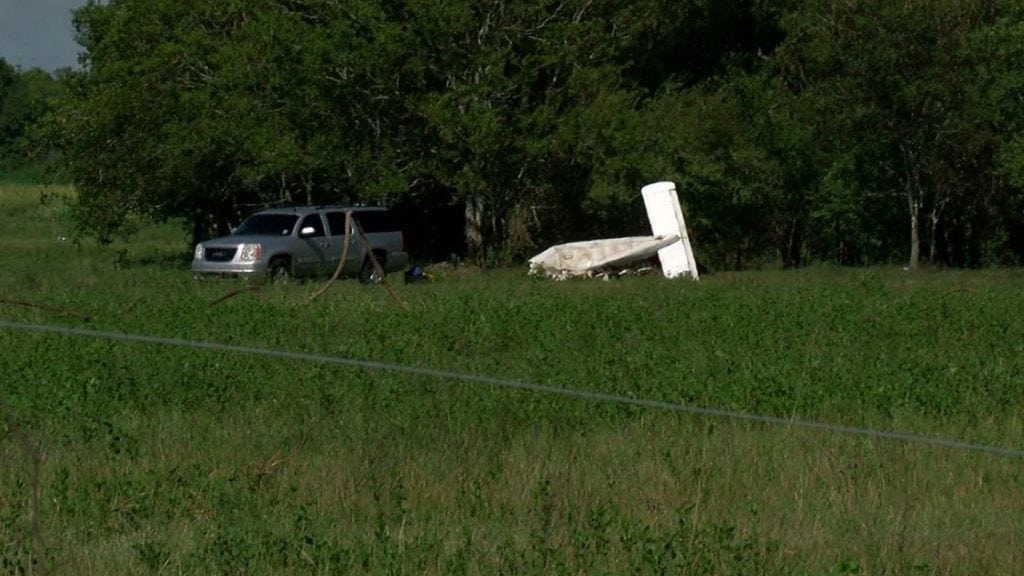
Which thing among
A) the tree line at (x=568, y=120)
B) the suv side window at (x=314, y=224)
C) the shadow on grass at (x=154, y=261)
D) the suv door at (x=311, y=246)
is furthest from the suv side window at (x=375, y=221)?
the shadow on grass at (x=154, y=261)

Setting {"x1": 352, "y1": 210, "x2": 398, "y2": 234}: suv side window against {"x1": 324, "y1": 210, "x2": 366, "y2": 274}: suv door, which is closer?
{"x1": 324, "y1": 210, "x2": 366, "y2": 274}: suv door

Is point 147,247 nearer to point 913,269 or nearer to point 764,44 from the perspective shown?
point 764,44

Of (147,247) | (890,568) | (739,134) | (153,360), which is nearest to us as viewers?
(890,568)

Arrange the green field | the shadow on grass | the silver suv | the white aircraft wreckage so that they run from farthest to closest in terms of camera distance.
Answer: the shadow on grass → the white aircraft wreckage → the silver suv → the green field

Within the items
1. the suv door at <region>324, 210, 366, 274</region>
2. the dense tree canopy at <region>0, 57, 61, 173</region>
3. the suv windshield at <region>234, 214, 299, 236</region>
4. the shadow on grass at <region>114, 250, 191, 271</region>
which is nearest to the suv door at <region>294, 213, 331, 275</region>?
the suv door at <region>324, 210, 366, 274</region>

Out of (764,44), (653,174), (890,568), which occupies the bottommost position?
(890,568)

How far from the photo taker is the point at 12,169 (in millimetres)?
84938

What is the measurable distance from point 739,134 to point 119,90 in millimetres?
15215

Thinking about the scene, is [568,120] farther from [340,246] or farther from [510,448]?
[510,448]

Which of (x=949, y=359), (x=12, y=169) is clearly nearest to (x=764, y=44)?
(x=949, y=359)

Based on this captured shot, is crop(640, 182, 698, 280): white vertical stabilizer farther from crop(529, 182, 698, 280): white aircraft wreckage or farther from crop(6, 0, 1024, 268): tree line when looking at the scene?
crop(6, 0, 1024, 268): tree line

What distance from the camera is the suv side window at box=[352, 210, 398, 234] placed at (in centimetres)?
2997

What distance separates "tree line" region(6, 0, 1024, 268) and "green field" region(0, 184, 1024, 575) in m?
14.9

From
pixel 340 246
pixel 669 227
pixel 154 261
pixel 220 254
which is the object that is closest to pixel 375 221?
pixel 340 246
